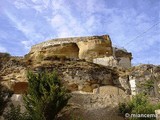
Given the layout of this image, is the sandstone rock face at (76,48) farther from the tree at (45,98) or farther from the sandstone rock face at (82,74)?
the tree at (45,98)

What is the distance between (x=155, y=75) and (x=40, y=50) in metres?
12.8

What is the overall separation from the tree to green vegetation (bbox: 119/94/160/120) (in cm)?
315

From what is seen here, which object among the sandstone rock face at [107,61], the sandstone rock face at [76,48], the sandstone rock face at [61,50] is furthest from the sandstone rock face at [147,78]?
the sandstone rock face at [61,50]

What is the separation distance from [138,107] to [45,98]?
4.47 meters

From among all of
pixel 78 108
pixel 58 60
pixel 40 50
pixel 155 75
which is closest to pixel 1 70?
pixel 58 60

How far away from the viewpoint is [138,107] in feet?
46.1

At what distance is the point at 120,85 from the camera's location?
21812 mm

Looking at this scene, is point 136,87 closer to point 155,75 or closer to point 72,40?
point 155,75

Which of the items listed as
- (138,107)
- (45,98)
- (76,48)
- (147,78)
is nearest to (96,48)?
(76,48)

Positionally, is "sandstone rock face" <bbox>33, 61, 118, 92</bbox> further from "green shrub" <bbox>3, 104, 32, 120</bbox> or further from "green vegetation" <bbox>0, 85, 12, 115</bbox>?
"green shrub" <bbox>3, 104, 32, 120</bbox>

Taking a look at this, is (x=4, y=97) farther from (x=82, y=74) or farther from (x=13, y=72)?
(x=82, y=74)

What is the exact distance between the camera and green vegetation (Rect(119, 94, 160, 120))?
13904 millimetres

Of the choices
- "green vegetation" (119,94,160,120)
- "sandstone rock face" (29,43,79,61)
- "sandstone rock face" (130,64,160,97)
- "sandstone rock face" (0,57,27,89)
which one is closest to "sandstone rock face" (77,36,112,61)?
"sandstone rock face" (29,43,79,61)

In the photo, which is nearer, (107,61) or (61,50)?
(107,61)
